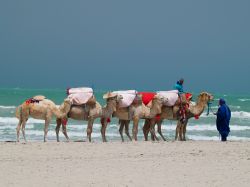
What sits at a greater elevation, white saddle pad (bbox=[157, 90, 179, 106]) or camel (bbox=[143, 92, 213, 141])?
white saddle pad (bbox=[157, 90, 179, 106])

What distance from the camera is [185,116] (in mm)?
20047

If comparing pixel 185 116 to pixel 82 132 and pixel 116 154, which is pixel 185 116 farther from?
pixel 82 132

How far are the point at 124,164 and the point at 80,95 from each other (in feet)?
18.5

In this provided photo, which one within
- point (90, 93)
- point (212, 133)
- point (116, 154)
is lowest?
point (212, 133)

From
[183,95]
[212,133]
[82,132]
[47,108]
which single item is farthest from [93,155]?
[212,133]

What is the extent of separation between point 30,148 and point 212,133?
17.5m

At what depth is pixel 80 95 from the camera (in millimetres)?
18547

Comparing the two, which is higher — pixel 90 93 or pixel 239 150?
pixel 90 93

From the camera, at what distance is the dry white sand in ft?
36.7

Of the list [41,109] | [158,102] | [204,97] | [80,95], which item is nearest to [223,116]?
[204,97]

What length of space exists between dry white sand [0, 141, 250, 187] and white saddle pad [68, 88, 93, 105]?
1551 millimetres

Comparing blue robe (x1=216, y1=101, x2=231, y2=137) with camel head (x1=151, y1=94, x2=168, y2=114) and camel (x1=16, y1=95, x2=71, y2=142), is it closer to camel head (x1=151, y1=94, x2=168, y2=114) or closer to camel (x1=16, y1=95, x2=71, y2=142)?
camel head (x1=151, y1=94, x2=168, y2=114)

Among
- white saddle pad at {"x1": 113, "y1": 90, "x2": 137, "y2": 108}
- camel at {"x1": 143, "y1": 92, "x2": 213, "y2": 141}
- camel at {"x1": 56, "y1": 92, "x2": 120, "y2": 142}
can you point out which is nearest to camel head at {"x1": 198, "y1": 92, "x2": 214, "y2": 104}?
camel at {"x1": 143, "y1": 92, "x2": 213, "y2": 141}

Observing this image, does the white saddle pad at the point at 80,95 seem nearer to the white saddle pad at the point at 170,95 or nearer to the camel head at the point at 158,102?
the camel head at the point at 158,102
